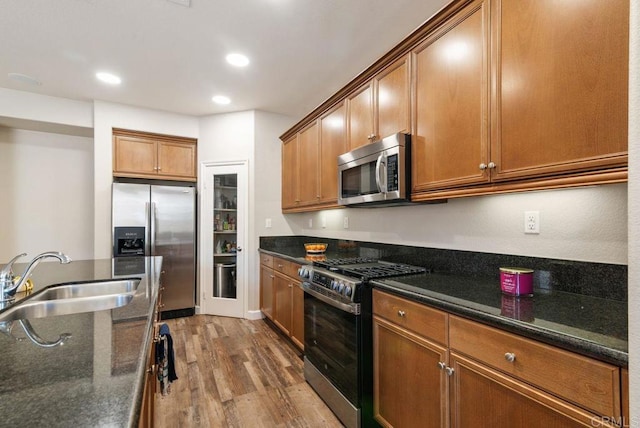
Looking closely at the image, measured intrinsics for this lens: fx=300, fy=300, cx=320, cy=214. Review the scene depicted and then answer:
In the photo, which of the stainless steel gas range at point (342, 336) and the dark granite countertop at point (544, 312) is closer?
the dark granite countertop at point (544, 312)

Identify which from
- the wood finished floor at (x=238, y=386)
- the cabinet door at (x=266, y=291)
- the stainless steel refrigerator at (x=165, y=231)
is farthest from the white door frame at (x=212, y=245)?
the wood finished floor at (x=238, y=386)

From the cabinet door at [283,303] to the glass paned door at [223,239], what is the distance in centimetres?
83

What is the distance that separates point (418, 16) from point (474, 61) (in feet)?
3.18

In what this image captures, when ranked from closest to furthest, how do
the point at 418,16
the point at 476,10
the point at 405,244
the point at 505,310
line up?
the point at 505,310, the point at 476,10, the point at 418,16, the point at 405,244

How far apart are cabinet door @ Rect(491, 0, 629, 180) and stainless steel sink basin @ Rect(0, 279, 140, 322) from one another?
199 centimetres

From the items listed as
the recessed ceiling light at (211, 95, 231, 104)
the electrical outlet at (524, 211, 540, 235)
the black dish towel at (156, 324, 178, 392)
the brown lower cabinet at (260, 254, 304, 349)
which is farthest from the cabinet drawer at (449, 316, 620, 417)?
the recessed ceiling light at (211, 95, 231, 104)

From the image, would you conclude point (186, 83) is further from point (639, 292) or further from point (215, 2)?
point (639, 292)

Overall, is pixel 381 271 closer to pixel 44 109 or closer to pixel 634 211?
pixel 634 211

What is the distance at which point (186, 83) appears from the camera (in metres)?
3.22

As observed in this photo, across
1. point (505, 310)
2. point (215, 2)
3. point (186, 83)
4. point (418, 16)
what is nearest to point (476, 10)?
point (418, 16)

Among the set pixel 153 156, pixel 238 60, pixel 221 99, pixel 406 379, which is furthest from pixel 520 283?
pixel 153 156

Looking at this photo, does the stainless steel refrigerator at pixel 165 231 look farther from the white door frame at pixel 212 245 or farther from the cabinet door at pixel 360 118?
the cabinet door at pixel 360 118

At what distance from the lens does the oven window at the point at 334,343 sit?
1781 millimetres

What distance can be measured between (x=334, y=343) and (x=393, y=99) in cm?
167
